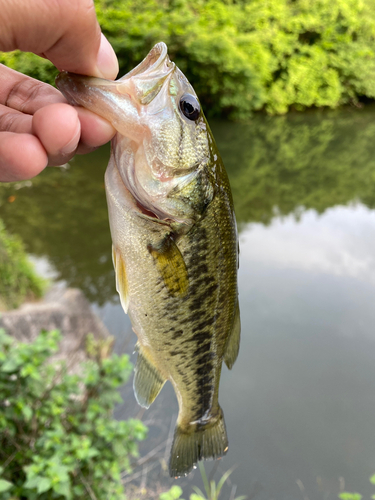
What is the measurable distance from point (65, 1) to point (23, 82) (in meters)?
0.46

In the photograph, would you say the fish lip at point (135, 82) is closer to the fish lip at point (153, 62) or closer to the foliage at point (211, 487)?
the fish lip at point (153, 62)

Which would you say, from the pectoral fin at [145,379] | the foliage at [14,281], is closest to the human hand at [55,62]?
the pectoral fin at [145,379]

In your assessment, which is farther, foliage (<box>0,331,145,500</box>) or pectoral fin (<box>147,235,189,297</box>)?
foliage (<box>0,331,145,500</box>)

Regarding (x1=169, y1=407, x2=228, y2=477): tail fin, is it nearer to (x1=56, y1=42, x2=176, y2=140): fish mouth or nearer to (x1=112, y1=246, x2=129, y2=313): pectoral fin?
(x1=112, y1=246, x2=129, y2=313): pectoral fin

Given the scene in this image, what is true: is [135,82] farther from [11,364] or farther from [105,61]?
[11,364]

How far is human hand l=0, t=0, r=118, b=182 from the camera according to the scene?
0.97 metres

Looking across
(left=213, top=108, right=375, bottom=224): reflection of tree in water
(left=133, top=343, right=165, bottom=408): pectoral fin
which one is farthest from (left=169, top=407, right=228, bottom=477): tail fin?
(left=213, top=108, right=375, bottom=224): reflection of tree in water

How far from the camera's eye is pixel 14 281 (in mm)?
4719

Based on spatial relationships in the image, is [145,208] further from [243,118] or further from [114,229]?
[243,118]

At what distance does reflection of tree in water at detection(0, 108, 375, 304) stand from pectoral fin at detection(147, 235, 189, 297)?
15.6 feet

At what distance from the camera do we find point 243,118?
19.5 meters

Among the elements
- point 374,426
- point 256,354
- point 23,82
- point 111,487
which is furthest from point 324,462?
point 23,82

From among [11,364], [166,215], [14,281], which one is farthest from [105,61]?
[14,281]

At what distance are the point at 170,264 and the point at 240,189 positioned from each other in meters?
Result: 10.1
